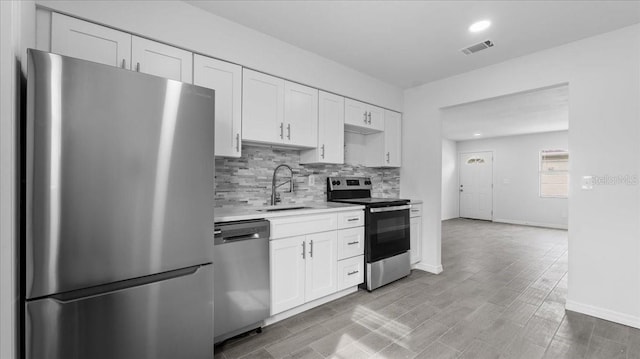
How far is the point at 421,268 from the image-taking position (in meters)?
3.83

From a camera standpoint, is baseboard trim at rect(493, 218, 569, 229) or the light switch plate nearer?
the light switch plate

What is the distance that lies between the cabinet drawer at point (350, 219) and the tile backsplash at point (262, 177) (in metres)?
0.61

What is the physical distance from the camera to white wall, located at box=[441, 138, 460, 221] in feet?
27.6

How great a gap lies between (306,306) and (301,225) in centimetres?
77

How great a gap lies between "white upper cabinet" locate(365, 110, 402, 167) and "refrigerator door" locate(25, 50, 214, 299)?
2.65 meters

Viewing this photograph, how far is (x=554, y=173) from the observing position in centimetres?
729

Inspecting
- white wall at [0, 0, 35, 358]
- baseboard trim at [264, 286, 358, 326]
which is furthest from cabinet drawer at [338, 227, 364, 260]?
white wall at [0, 0, 35, 358]

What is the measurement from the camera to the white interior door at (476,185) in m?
8.29

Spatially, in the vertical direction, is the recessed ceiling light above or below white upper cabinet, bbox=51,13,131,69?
above

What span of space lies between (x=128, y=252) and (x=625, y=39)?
4.05 m

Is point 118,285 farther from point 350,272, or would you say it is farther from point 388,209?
point 388,209

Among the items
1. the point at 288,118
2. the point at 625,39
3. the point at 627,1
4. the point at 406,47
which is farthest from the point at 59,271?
the point at 625,39

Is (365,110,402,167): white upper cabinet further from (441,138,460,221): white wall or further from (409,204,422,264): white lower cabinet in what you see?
(441,138,460,221): white wall

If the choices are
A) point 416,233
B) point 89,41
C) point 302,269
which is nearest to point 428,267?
point 416,233
